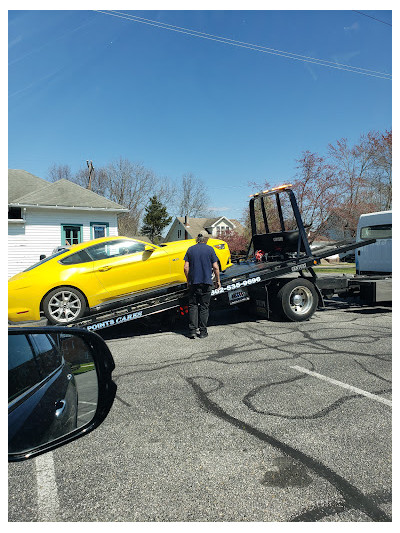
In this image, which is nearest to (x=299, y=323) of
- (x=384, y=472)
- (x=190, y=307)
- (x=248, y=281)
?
(x=248, y=281)

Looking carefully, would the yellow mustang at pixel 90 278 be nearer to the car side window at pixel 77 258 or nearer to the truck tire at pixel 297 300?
the car side window at pixel 77 258

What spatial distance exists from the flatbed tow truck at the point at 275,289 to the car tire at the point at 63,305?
0.88 ft

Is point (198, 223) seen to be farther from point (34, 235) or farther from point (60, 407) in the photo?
point (60, 407)

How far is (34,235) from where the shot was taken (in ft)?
60.3

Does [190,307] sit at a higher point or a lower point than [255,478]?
higher

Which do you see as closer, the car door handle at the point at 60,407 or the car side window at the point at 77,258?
the car door handle at the point at 60,407

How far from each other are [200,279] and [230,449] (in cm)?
A: 390

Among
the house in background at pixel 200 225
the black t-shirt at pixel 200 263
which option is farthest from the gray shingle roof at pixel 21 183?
the house in background at pixel 200 225

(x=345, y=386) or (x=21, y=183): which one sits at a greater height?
(x=21, y=183)

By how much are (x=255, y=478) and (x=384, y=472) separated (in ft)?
3.00

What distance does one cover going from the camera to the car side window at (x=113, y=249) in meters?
7.02

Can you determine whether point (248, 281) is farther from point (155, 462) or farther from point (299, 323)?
point (155, 462)

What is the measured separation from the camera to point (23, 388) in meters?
1.45

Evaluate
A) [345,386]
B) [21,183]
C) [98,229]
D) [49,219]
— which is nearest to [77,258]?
[345,386]
